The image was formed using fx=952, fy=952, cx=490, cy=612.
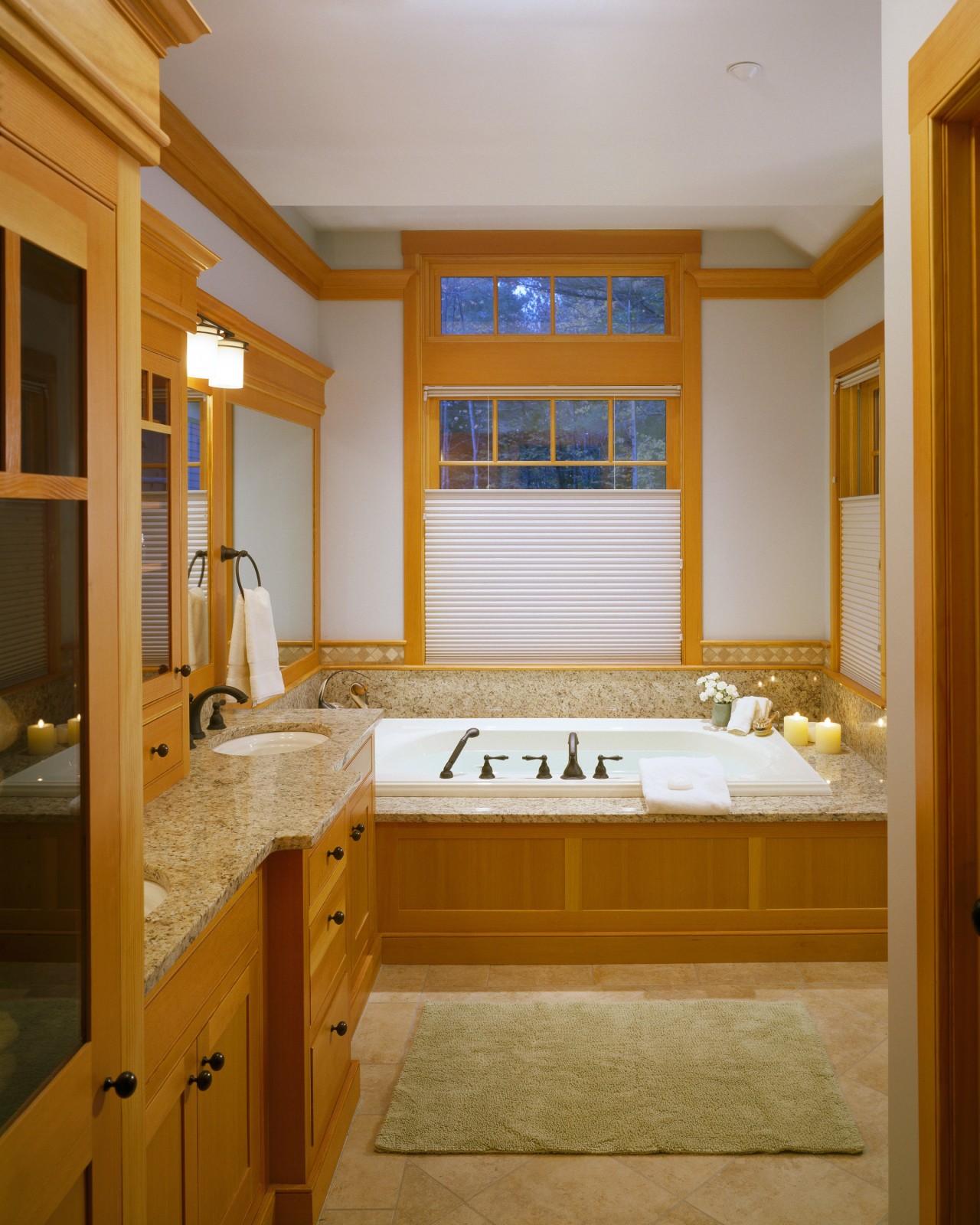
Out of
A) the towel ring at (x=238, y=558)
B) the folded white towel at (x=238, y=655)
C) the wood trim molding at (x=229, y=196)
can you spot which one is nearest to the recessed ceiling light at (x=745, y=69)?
the wood trim molding at (x=229, y=196)

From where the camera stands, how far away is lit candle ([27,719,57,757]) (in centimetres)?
87

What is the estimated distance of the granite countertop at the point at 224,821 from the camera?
4.88 feet

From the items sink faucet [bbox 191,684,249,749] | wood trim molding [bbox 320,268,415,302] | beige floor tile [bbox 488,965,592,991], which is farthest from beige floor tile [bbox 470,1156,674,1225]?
wood trim molding [bbox 320,268,415,302]

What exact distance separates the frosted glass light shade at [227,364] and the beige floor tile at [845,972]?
107 inches

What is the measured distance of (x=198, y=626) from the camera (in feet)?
10.00

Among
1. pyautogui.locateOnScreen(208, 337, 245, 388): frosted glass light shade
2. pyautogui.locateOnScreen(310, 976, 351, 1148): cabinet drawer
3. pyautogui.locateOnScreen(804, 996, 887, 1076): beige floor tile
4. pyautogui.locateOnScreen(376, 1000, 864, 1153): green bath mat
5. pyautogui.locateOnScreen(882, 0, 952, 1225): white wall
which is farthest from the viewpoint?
pyautogui.locateOnScreen(208, 337, 245, 388): frosted glass light shade

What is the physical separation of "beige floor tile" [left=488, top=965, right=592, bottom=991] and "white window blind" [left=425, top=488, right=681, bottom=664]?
67.5 inches

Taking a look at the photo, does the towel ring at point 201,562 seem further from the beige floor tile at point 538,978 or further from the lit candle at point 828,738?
the lit candle at point 828,738

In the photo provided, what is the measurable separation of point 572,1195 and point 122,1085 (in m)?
1.54

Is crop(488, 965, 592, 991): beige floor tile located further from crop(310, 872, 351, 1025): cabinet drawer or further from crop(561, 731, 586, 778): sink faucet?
crop(310, 872, 351, 1025): cabinet drawer

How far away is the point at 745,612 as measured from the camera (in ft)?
15.4

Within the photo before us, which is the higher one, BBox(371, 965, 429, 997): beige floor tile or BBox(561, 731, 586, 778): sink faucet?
BBox(561, 731, 586, 778): sink faucet

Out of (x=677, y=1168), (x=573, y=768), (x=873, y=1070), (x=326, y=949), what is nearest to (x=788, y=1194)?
(x=677, y=1168)

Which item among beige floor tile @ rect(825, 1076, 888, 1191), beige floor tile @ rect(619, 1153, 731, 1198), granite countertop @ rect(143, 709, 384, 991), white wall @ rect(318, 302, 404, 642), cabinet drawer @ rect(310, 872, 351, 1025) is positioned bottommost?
beige floor tile @ rect(619, 1153, 731, 1198)
